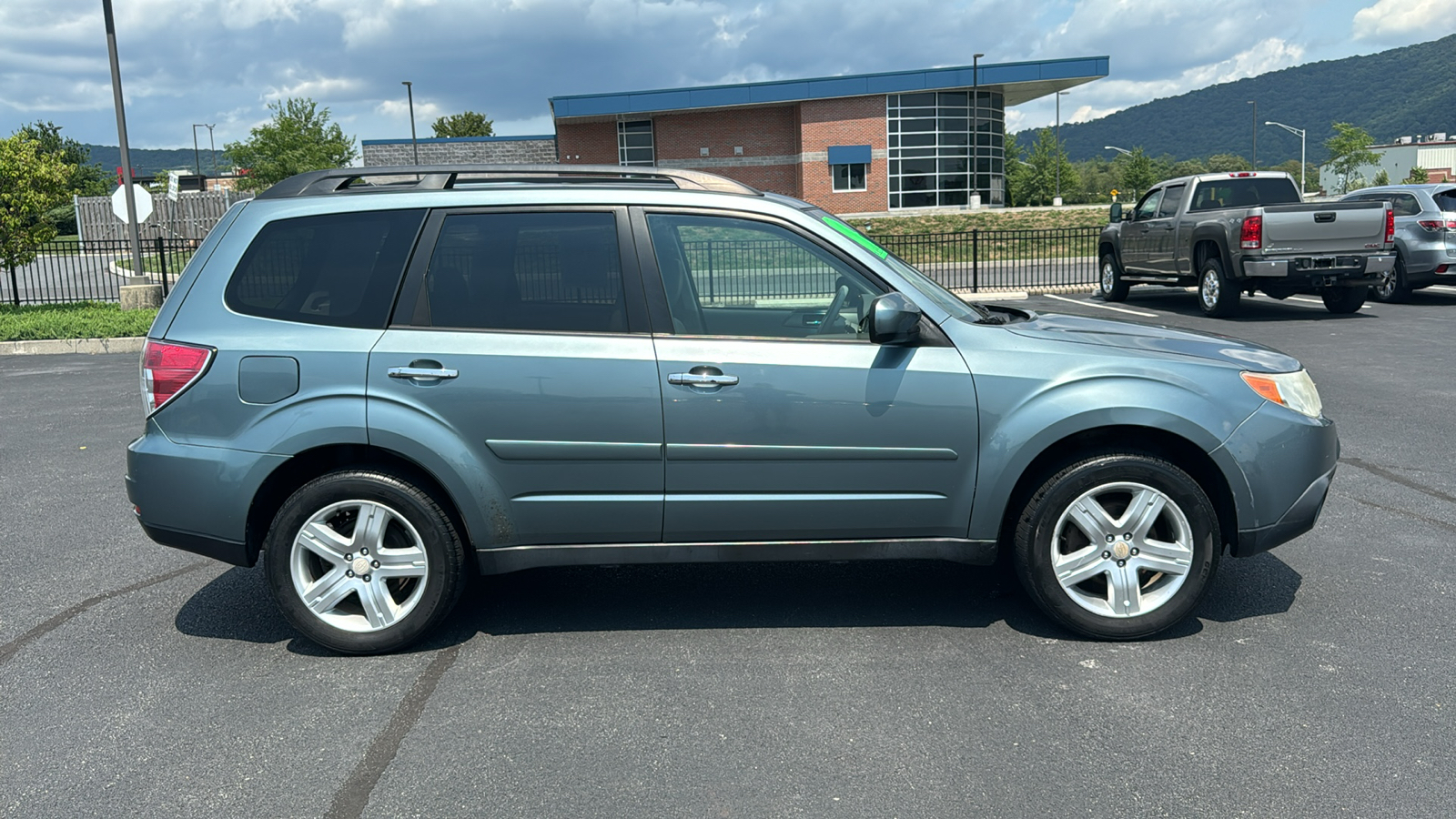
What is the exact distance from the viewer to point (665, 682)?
3963mm

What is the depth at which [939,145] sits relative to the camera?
5281 centimetres

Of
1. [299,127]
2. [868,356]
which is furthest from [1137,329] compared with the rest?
[299,127]

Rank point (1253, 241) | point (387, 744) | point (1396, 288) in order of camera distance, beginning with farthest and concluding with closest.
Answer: point (1396, 288), point (1253, 241), point (387, 744)

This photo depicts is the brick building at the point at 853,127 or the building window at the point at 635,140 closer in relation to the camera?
the brick building at the point at 853,127

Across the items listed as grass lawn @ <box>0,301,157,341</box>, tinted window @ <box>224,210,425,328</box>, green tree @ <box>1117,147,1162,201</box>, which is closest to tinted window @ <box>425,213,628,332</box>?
tinted window @ <box>224,210,425,328</box>

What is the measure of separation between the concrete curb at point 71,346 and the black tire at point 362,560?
43.5 ft

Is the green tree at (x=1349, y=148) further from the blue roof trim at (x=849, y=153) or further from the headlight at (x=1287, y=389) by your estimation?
the headlight at (x=1287, y=389)

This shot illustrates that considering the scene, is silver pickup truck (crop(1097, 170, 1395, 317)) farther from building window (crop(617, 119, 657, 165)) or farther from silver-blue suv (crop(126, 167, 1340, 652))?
building window (crop(617, 119, 657, 165))

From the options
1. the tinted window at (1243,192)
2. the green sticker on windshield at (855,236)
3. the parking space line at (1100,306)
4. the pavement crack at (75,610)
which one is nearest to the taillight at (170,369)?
the pavement crack at (75,610)

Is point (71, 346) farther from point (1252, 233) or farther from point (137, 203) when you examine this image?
point (1252, 233)

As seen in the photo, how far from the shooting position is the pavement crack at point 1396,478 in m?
6.20

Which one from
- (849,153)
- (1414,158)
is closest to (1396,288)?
(849,153)

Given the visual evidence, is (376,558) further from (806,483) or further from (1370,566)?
(1370,566)

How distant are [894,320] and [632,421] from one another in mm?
1022
